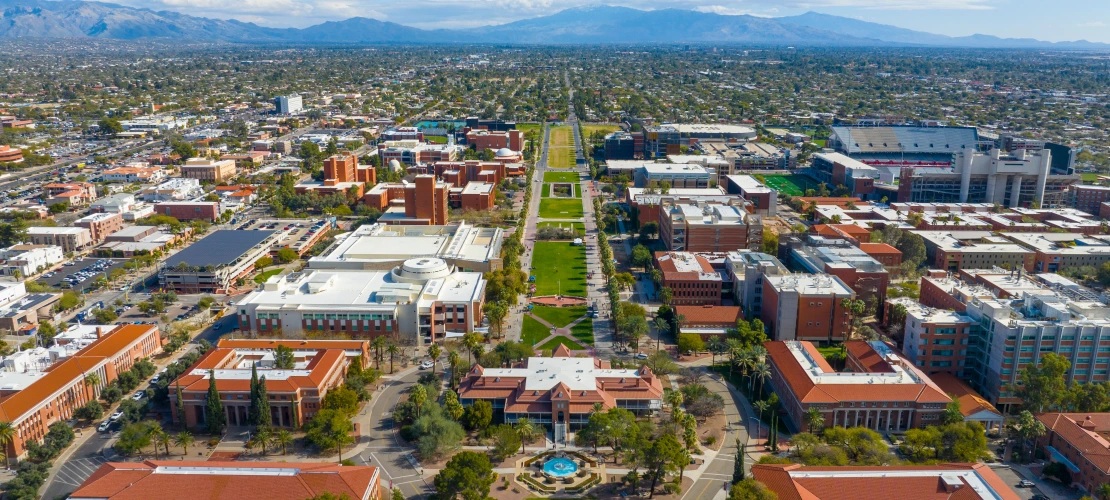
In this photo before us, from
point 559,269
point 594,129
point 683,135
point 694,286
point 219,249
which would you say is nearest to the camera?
point 694,286

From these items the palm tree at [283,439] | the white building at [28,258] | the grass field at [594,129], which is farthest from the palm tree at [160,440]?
the grass field at [594,129]

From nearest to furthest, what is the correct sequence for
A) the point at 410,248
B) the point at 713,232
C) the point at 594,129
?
the point at 410,248, the point at 713,232, the point at 594,129

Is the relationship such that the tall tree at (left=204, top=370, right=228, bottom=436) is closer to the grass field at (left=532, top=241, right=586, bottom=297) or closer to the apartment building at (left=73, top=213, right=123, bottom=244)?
the grass field at (left=532, top=241, right=586, bottom=297)

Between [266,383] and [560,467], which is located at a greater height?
[266,383]

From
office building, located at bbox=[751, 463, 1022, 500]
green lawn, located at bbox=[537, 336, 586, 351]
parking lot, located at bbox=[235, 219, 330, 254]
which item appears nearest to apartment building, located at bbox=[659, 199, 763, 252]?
green lawn, located at bbox=[537, 336, 586, 351]

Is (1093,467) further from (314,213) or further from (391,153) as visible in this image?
(391,153)

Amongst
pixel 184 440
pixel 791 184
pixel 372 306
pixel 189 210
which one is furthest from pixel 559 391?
pixel 791 184

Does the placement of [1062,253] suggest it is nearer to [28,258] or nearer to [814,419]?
[814,419]

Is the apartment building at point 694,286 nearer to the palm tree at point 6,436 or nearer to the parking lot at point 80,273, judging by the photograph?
the palm tree at point 6,436
